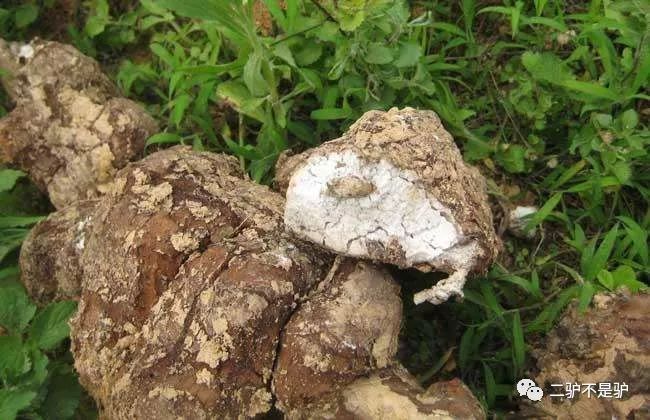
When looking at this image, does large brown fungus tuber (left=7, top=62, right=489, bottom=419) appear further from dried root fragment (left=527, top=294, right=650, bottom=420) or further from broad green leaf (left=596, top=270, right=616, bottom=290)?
broad green leaf (left=596, top=270, right=616, bottom=290)

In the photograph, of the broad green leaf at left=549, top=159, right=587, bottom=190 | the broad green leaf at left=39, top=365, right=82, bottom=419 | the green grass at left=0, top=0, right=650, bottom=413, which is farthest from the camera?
the broad green leaf at left=549, top=159, right=587, bottom=190

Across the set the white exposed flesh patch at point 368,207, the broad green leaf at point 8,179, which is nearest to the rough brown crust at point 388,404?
the white exposed flesh patch at point 368,207

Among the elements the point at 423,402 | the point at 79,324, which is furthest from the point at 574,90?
the point at 79,324

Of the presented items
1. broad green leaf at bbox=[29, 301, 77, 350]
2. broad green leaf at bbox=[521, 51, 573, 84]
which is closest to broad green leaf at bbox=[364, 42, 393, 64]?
broad green leaf at bbox=[521, 51, 573, 84]

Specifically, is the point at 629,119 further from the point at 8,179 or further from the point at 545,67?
the point at 8,179

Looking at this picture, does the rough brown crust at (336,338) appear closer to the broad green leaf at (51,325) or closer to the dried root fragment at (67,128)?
the broad green leaf at (51,325)

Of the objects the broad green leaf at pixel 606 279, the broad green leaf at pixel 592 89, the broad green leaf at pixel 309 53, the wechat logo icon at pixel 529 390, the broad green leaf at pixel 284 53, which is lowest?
the wechat logo icon at pixel 529 390
